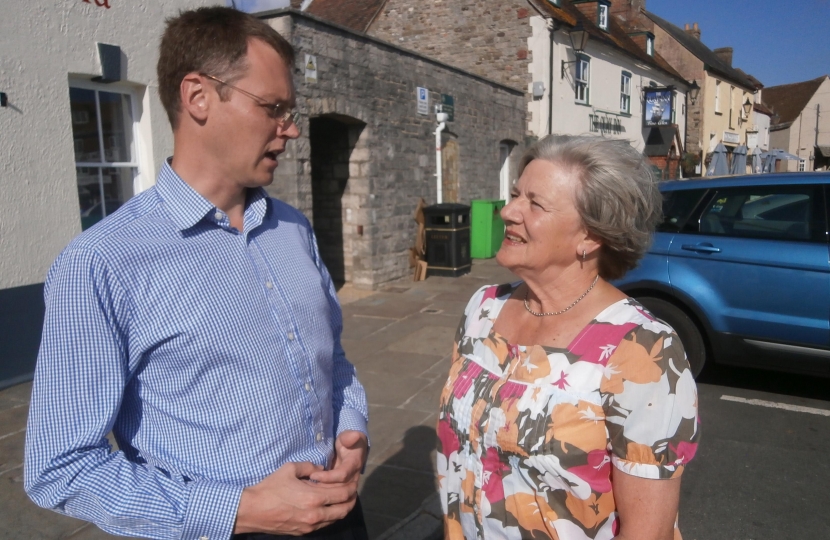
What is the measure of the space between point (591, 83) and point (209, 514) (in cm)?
1947

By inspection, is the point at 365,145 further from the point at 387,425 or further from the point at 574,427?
the point at 574,427

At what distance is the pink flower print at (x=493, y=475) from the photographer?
1746 mm

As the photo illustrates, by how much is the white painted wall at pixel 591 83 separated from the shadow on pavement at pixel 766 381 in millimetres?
8271

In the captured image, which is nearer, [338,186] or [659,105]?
[338,186]

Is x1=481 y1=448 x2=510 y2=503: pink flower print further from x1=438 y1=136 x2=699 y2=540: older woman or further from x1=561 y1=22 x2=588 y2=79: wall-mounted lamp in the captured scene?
x1=561 y1=22 x2=588 y2=79: wall-mounted lamp

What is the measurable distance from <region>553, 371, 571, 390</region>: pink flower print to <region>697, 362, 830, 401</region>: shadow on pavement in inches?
188

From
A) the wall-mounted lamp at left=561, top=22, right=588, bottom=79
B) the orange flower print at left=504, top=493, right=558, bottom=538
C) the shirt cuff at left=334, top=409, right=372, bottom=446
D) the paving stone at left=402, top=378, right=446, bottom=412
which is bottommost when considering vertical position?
the paving stone at left=402, top=378, right=446, bottom=412

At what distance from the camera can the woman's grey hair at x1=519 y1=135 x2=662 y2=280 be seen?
1809mm

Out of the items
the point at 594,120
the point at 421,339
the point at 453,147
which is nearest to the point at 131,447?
the point at 421,339

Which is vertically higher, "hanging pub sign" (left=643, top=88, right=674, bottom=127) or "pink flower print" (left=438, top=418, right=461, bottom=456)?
"hanging pub sign" (left=643, top=88, right=674, bottom=127)

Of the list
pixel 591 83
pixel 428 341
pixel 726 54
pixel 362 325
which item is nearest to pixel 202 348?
pixel 428 341

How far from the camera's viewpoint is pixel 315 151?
33.1ft

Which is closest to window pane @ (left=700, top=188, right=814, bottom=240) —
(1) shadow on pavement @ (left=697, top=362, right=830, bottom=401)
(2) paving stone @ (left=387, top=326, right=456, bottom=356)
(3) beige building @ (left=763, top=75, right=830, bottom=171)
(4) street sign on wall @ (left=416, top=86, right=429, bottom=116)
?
(1) shadow on pavement @ (left=697, top=362, right=830, bottom=401)

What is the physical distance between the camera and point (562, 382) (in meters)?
1.69
